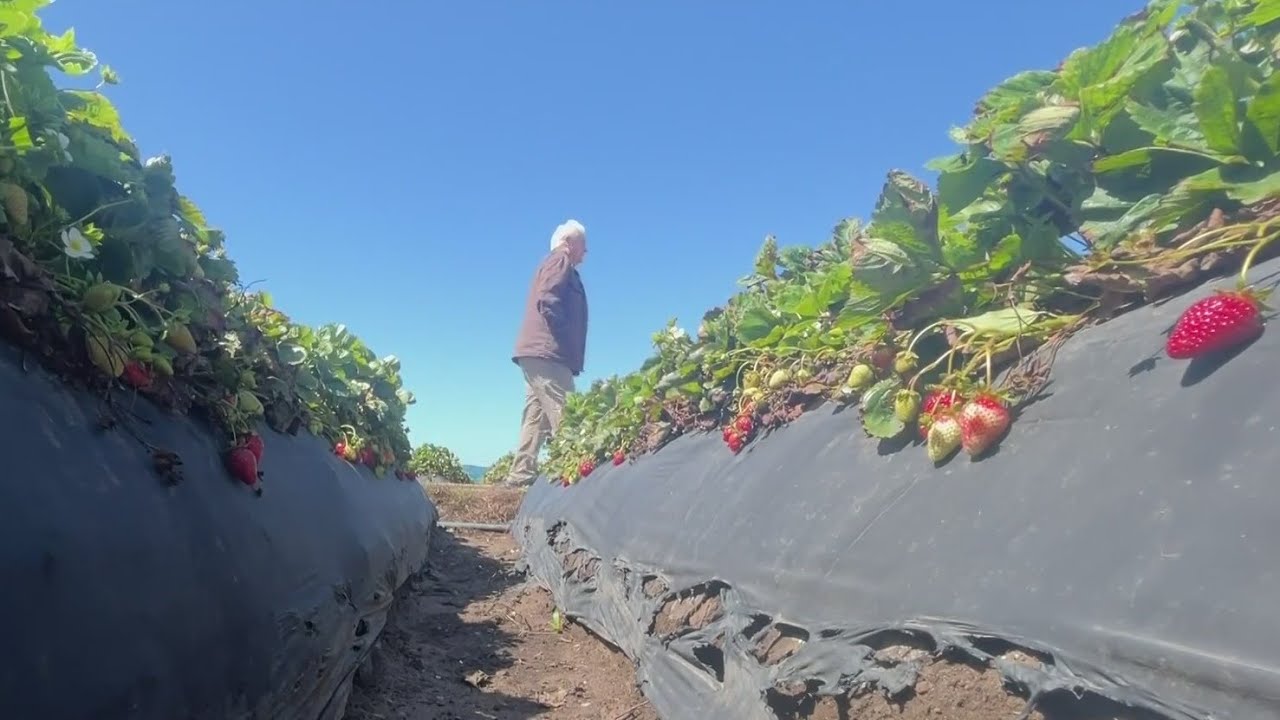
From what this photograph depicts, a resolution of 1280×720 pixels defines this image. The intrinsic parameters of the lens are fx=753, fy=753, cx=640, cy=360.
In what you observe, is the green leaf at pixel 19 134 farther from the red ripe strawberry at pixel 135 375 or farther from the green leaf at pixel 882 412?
the green leaf at pixel 882 412

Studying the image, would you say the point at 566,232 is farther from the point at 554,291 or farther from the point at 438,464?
the point at 438,464

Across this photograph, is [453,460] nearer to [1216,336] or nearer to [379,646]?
[379,646]

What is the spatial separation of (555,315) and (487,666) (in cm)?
578

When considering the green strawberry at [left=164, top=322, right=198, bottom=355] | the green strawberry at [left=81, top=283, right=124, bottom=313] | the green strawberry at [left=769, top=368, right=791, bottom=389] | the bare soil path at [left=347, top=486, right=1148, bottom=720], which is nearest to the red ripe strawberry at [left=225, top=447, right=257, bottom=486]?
the green strawberry at [left=164, top=322, right=198, bottom=355]

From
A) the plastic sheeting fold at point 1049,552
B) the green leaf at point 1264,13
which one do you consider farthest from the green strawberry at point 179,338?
the green leaf at point 1264,13

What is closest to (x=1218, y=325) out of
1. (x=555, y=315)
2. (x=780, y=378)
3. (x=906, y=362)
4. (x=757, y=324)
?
(x=906, y=362)

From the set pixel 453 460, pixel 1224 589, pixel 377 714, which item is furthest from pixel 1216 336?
pixel 453 460

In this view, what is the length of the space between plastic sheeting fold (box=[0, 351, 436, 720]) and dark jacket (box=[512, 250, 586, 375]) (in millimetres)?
6625

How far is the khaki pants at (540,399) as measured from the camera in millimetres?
9586

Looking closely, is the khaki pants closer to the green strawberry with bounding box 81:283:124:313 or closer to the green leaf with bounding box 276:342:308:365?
the green leaf with bounding box 276:342:308:365

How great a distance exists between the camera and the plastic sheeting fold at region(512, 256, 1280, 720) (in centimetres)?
107

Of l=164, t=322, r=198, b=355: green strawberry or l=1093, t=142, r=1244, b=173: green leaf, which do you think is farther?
l=164, t=322, r=198, b=355: green strawberry

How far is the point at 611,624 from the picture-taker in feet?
12.2

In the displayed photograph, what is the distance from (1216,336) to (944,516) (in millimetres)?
630
